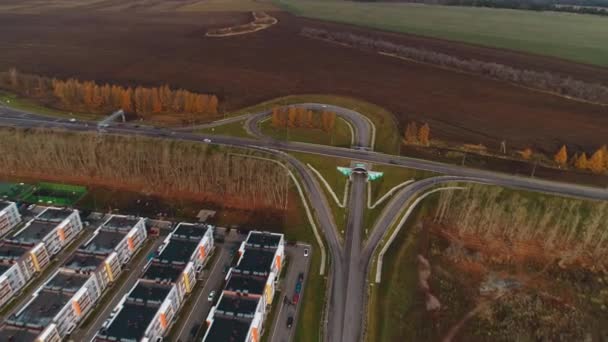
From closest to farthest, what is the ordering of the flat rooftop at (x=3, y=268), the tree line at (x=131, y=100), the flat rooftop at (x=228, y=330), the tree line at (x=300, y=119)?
1. the flat rooftop at (x=228, y=330)
2. the flat rooftop at (x=3, y=268)
3. the tree line at (x=300, y=119)
4. the tree line at (x=131, y=100)

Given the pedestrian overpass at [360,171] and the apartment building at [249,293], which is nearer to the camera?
the apartment building at [249,293]

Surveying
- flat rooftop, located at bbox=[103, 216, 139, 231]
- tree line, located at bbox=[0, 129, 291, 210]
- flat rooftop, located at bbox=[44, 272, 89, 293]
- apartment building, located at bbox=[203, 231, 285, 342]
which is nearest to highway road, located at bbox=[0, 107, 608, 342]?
tree line, located at bbox=[0, 129, 291, 210]

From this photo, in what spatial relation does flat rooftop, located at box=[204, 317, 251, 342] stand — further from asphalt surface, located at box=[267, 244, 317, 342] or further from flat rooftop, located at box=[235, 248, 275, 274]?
flat rooftop, located at box=[235, 248, 275, 274]

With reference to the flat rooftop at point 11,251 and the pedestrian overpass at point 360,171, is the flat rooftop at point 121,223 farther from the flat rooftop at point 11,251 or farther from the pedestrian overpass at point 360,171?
the pedestrian overpass at point 360,171

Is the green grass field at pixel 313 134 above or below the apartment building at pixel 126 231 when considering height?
above

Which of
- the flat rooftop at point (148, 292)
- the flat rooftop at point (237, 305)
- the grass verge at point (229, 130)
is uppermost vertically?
the grass verge at point (229, 130)

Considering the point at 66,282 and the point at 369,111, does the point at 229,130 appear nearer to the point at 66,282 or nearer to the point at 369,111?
the point at 369,111

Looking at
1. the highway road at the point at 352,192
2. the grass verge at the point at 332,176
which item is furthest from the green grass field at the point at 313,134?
the grass verge at the point at 332,176
